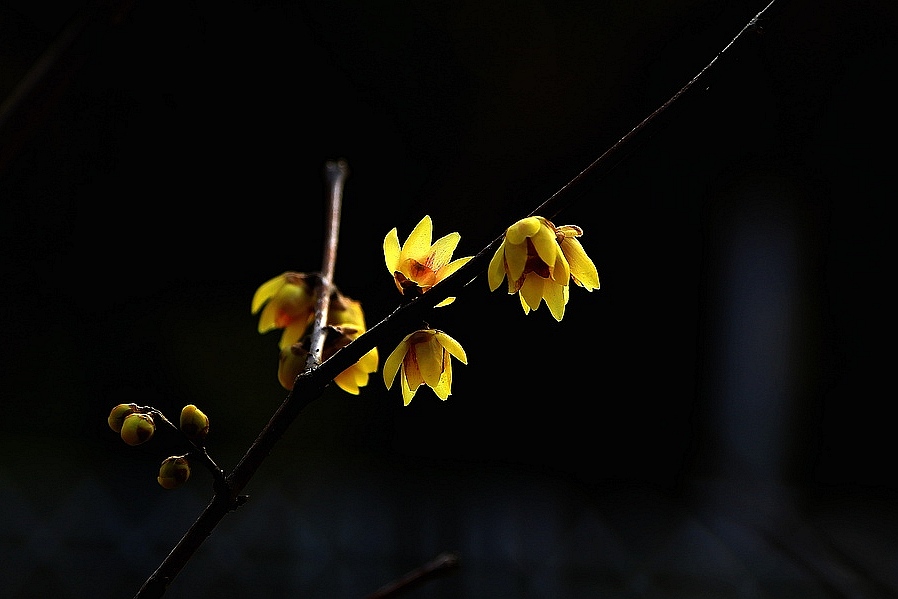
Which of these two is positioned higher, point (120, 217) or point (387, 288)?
point (120, 217)

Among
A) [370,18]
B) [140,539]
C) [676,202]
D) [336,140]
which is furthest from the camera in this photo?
[676,202]

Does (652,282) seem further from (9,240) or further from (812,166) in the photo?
(9,240)

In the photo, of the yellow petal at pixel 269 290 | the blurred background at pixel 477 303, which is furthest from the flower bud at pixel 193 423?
the blurred background at pixel 477 303

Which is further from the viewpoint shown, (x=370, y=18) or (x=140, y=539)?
(x=140, y=539)

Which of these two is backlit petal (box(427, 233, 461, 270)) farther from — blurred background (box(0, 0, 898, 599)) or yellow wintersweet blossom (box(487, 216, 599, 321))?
blurred background (box(0, 0, 898, 599))

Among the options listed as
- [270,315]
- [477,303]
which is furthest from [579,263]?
[477,303]

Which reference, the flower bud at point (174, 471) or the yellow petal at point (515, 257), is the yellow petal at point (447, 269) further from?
the flower bud at point (174, 471)

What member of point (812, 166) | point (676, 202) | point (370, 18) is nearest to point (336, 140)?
point (370, 18)

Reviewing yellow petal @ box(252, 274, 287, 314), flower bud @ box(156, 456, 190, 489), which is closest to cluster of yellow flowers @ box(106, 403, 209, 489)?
flower bud @ box(156, 456, 190, 489)

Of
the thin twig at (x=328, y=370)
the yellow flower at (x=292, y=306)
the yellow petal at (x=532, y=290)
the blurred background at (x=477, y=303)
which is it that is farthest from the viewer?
the blurred background at (x=477, y=303)
